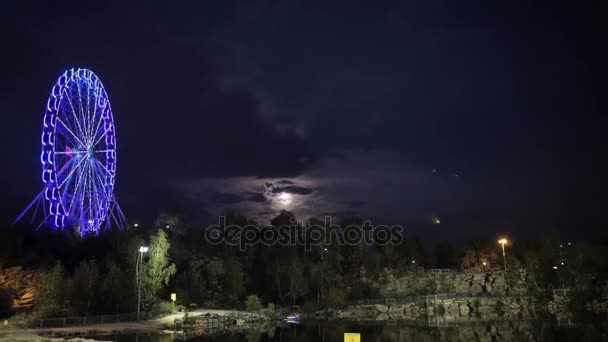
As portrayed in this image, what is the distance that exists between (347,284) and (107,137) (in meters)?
43.4

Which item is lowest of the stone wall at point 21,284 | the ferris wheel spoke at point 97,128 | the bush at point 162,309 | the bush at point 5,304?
the bush at point 162,309

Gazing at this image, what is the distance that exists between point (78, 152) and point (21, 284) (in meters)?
14.1

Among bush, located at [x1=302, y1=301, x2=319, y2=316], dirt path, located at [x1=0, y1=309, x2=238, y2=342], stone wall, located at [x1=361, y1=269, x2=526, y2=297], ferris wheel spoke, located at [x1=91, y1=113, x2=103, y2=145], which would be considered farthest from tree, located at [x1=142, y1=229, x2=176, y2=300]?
stone wall, located at [x1=361, y1=269, x2=526, y2=297]

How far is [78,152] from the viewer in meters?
46.4

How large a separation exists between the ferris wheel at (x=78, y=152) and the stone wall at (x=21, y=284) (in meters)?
6.31

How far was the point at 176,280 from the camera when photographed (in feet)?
204

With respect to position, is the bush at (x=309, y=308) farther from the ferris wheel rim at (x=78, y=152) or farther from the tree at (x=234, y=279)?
the ferris wheel rim at (x=78, y=152)

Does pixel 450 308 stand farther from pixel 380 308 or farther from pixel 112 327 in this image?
pixel 112 327

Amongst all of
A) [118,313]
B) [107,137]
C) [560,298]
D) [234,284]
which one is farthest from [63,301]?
[560,298]

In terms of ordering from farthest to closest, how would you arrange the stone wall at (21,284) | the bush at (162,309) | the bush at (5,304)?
1. the bush at (162,309)
2. the stone wall at (21,284)
3. the bush at (5,304)

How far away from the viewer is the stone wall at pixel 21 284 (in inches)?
1797

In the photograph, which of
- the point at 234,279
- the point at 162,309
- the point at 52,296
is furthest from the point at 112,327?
the point at 234,279

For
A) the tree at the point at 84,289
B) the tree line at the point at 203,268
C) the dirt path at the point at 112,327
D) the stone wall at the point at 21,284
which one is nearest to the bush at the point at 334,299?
the tree line at the point at 203,268

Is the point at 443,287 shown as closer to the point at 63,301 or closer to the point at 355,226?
the point at 355,226
